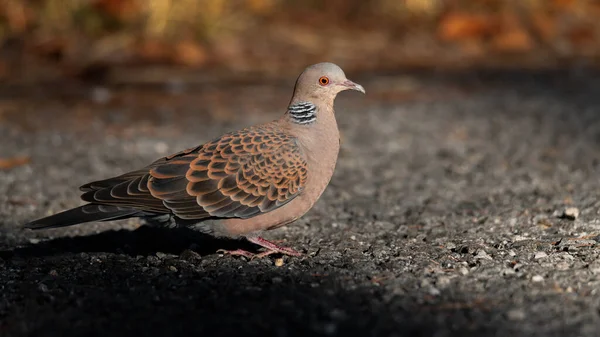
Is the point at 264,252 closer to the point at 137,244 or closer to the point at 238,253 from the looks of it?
the point at 238,253

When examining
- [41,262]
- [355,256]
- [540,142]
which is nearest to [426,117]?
[540,142]

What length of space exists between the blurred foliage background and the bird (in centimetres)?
584

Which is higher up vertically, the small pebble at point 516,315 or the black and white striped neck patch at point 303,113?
the black and white striped neck patch at point 303,113

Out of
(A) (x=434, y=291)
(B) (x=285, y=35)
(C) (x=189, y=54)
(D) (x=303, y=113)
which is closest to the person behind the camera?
(A) (x=434, y=291)

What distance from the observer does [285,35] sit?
1204 cm

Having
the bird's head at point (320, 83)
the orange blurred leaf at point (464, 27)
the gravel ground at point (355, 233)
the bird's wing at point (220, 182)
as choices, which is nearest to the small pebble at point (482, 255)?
the gravel ground at point (355, 233)

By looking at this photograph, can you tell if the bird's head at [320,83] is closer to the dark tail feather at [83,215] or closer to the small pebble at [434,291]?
the dark tail feather at [83,215]

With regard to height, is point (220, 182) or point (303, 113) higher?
point (303, 113)

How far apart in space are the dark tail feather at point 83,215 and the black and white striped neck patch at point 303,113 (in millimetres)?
1017

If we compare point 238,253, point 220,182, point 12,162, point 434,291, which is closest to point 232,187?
point 220,182

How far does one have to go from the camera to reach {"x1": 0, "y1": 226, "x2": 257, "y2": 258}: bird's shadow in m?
4.73

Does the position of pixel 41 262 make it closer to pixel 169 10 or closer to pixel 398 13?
pixel 169 10

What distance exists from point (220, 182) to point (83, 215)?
722 mm

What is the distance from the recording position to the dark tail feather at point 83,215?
4.21 meters
